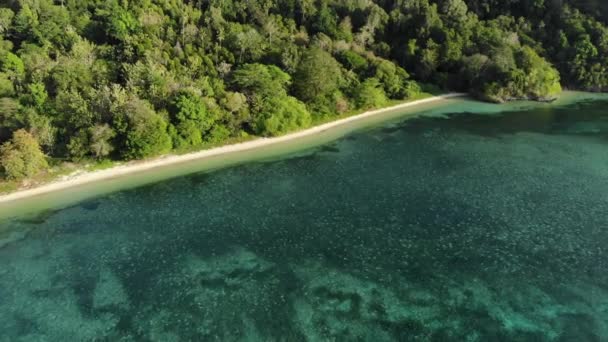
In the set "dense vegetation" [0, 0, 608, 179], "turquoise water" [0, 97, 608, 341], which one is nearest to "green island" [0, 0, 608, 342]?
"turquoise water" [0, 97, 608, 341]

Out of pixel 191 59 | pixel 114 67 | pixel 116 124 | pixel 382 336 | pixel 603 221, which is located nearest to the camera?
pixel 382 336

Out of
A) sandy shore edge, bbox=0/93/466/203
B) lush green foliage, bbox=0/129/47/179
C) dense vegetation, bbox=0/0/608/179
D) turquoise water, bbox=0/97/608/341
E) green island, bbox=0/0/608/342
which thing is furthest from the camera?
dense vegetation, bbox=0/0/608/179

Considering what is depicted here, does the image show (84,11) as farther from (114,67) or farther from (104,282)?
(104,282)

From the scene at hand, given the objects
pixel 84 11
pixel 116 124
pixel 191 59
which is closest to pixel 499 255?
pixel 116 124

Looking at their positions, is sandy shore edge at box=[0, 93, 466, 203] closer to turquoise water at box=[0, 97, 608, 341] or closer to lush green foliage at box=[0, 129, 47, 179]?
lush green foliage at box=[0, 129, 47, 179]

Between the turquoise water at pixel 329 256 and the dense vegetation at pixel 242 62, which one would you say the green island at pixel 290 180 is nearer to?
the turquoise water at pixel 329 256
